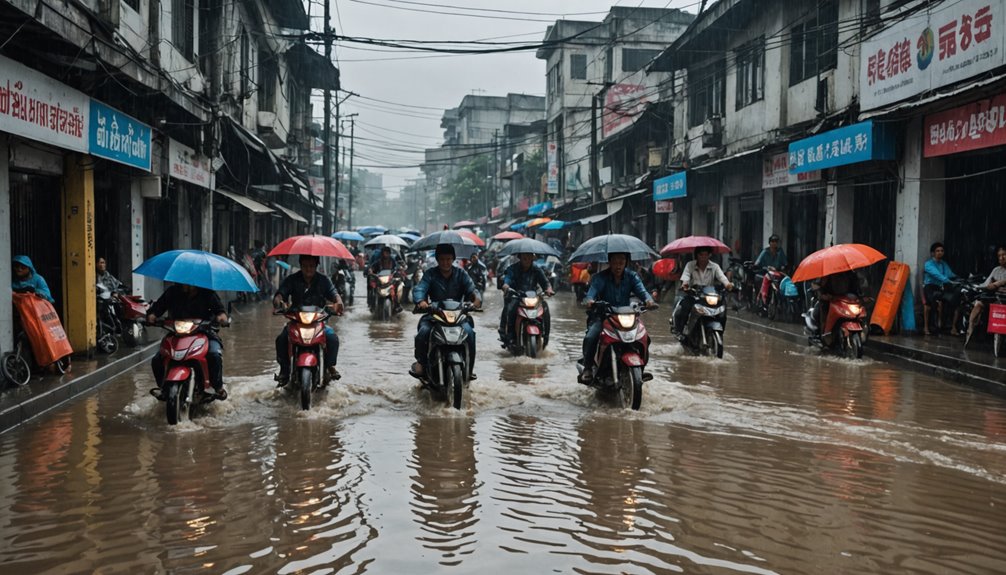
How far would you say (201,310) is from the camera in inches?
320

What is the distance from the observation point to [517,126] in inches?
2579

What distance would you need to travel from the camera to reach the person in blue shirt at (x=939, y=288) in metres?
13.7

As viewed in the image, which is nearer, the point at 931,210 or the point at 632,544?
the point at 632,544

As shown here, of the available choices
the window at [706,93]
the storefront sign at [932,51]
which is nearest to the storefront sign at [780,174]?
the storefront sign at [932,51]

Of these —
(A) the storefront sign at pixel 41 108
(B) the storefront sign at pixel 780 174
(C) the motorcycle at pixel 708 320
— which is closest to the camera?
(A) the storefront sign at pixel 41 108

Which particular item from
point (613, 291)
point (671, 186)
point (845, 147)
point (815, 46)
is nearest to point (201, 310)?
point (613, 291)

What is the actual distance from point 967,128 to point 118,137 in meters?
12.4

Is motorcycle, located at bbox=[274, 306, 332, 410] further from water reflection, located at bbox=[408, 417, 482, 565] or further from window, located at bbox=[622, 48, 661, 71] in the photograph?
window, located at bbox=[622, 48, 661, 71]

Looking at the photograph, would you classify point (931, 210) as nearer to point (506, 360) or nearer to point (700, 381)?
point (700, 381)

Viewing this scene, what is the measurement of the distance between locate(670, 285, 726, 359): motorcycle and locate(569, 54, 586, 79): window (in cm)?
4142

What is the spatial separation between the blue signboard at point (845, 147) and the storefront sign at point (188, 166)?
12242mm

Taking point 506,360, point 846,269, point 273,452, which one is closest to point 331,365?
point 273,452

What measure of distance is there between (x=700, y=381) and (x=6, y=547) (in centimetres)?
794

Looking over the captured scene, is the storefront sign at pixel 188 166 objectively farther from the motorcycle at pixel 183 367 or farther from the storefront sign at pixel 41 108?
the motorcycle at pixel 183 367
